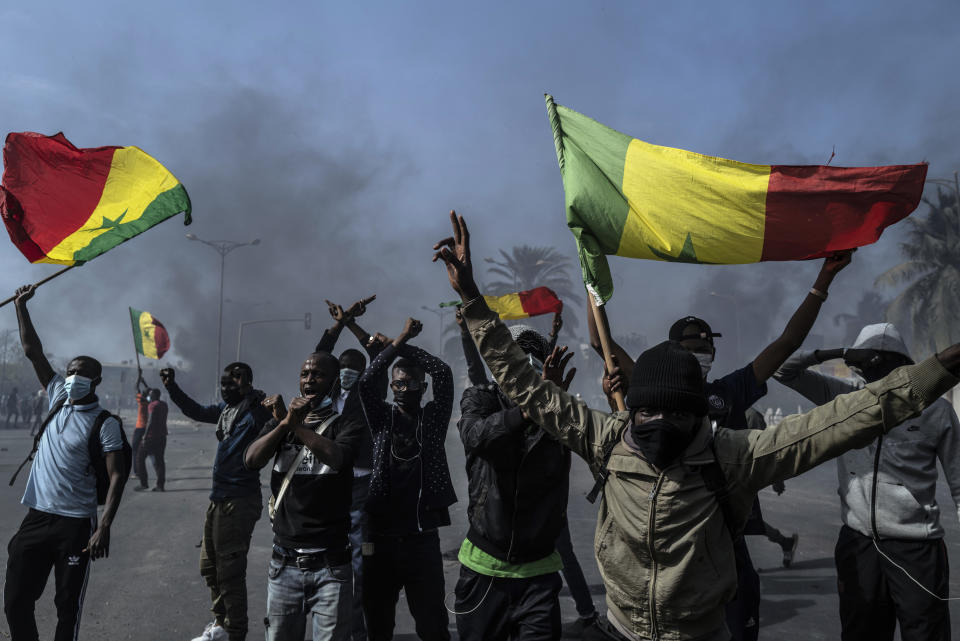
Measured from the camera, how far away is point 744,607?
342 centimetres

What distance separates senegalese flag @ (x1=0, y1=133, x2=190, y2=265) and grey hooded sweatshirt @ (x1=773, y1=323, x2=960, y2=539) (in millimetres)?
4430

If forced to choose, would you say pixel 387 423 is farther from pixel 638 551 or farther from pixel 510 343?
pixel 638 551

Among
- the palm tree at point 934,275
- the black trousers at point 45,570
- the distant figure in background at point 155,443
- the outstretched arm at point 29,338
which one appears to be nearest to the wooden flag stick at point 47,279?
the outstretched arm at point 29,338

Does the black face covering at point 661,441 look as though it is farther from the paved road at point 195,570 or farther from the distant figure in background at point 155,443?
the distant figure in background at point 155,443

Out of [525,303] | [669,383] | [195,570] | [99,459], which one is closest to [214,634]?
[99,459]

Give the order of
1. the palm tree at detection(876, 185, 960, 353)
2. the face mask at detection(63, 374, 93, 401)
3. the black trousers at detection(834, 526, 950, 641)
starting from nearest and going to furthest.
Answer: the black trousers at detection(834, 526, 950, 641) → the face mask at detection(63, 374, 93, 401) → the palm tree at detection(876, 185, 960, 353)

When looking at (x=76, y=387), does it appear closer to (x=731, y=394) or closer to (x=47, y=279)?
(x=47, y=279)

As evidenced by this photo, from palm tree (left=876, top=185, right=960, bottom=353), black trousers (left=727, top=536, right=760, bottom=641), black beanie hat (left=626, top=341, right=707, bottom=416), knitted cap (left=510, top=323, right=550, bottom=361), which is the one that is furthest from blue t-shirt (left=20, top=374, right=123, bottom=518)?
palm tree (left=876, top=185, right=960, bottom=353)

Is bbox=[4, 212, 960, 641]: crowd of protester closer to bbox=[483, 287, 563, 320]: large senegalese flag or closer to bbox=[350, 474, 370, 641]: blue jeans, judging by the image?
bbox=[350, 474, 370, 641]: blue jeans

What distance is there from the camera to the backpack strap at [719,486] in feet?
→ 7.23

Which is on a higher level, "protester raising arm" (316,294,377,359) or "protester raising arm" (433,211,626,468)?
"protester raising arm" (316,294,377,359)

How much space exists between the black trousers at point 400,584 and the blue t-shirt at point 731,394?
1.81 m

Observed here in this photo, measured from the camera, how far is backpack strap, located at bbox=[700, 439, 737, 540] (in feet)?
7.23

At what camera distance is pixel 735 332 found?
306 ft
